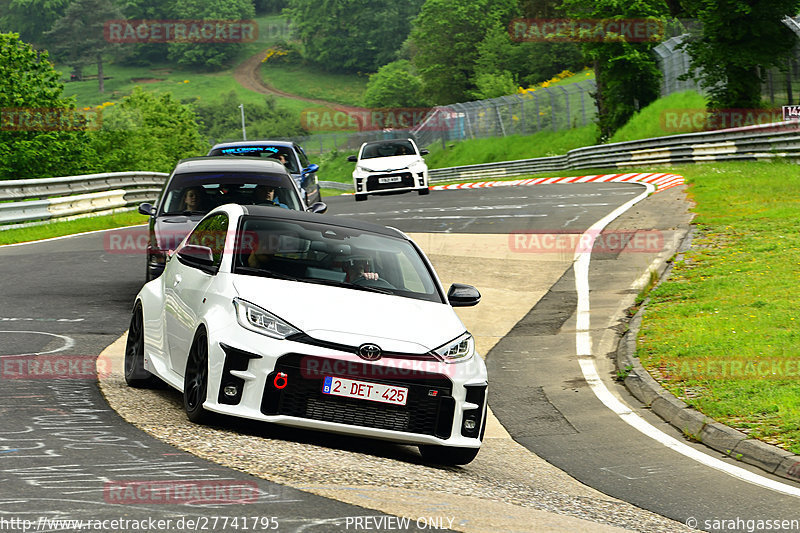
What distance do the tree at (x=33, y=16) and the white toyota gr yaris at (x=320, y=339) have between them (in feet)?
647

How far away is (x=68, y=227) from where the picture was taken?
24.6m

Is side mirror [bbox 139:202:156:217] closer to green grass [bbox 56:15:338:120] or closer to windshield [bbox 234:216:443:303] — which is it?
windshield [bbox 234:216:443:303]

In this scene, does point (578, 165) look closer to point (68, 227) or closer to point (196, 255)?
point (68, 227)

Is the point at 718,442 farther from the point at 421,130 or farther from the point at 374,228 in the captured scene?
the point at 421,130

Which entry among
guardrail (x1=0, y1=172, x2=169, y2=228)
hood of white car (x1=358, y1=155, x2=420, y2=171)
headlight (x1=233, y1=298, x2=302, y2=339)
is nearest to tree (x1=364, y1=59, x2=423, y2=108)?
hood of white car (x1=358, y1=155, x2=420, y2=171)

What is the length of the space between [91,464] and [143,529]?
137 centimetres

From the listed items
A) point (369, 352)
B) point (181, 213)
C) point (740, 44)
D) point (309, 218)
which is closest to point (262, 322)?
point (369, 352)

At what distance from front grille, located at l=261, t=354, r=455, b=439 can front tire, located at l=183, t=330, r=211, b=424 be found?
0.49 meters

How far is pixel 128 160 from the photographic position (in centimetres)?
4872

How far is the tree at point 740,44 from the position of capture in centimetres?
3647

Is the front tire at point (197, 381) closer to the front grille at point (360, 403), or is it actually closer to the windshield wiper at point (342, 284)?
the front grille at point (360, 403)

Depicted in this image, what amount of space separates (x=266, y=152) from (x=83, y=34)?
167 metres

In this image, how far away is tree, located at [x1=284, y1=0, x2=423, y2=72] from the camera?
17625 cm

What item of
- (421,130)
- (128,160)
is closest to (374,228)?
(128,160)
